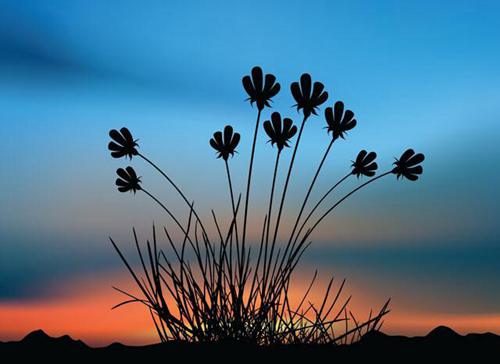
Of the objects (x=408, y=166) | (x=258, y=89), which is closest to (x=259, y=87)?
(x=258, y=89)

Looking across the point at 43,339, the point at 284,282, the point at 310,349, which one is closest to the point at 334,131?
the point at 284,282

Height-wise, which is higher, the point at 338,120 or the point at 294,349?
the point at 338,120

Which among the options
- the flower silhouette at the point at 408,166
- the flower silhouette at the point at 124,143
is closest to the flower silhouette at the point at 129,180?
the flower silhouette at the point at 124,143

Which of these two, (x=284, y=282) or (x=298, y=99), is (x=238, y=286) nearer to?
(x=284, y=282)

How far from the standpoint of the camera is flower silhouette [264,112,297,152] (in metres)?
4.17

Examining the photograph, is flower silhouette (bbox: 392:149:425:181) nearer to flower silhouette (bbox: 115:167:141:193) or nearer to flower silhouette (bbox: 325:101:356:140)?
flower silhouette (bbox: 325:101:356:140)

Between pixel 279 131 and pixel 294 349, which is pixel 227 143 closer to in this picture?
pixel 279 131

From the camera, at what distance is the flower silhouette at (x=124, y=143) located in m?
4.50

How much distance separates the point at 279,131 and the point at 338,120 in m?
0.42

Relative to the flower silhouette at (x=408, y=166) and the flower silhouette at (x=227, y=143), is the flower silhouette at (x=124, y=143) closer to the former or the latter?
the flower silhouette at (x=227, y=143)

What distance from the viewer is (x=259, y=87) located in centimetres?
399

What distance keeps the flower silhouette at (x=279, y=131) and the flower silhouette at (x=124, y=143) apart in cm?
99

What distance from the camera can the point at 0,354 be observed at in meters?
4.28

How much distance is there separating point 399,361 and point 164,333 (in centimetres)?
162
